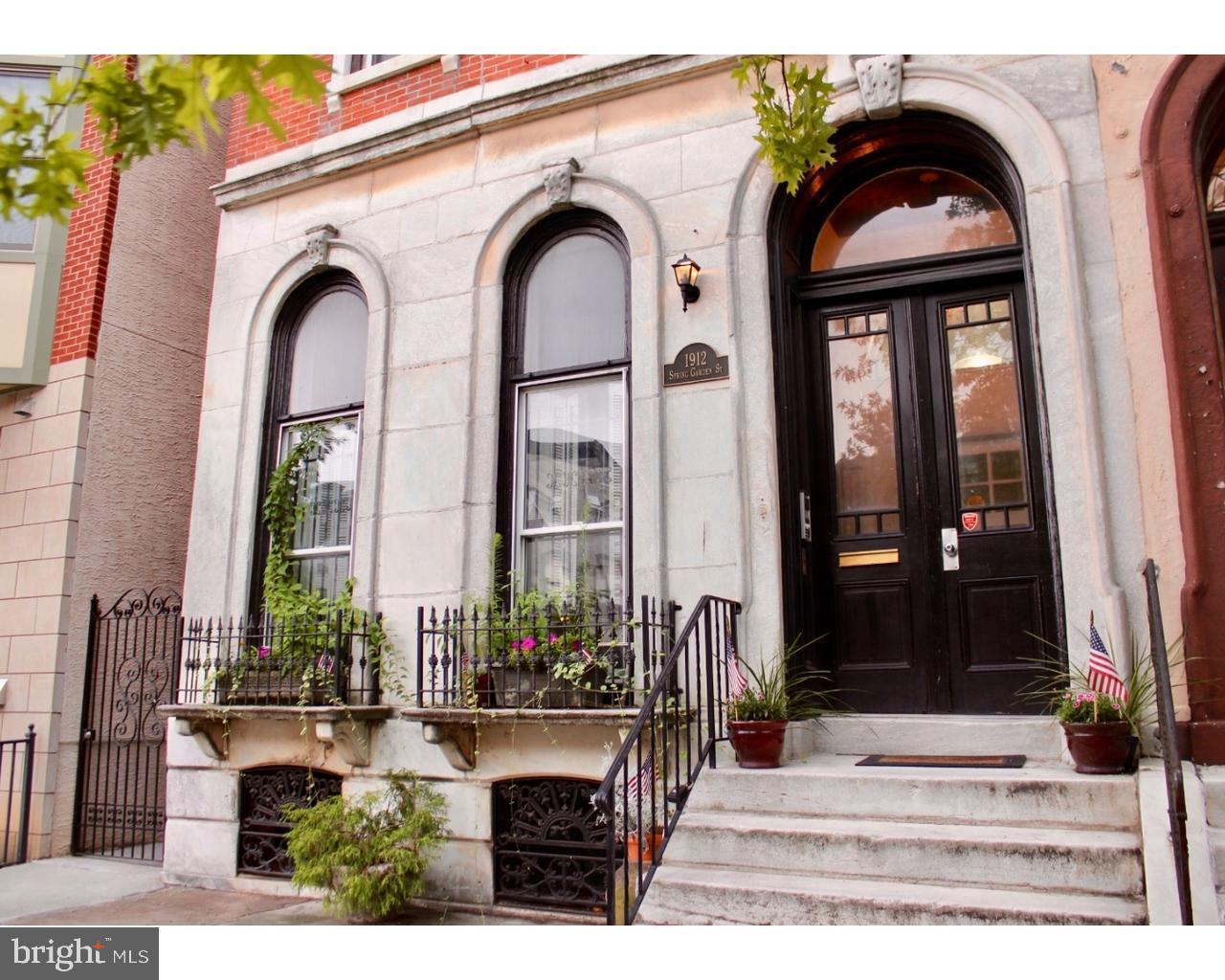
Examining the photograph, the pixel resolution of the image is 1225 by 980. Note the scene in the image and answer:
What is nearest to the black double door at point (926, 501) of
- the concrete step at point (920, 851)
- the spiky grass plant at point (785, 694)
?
the spiky grass plant at point (785, 694)

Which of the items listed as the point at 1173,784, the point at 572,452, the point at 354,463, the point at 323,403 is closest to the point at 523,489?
the point at 572,452

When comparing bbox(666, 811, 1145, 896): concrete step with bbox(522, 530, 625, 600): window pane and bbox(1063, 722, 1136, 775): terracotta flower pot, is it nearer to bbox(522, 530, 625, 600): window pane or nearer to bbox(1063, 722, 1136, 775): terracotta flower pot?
bbox(1063, 722, 1136, 775): terracotta flower pot

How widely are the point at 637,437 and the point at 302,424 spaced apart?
3159 millimetres

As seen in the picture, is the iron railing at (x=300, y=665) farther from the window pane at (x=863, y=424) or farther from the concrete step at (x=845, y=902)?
the window pane at (x=863, y=424)

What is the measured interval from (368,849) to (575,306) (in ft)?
13.1

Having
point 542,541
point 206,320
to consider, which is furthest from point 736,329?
point 206,320

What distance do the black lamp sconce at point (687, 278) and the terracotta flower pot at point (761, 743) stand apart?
2.83 m

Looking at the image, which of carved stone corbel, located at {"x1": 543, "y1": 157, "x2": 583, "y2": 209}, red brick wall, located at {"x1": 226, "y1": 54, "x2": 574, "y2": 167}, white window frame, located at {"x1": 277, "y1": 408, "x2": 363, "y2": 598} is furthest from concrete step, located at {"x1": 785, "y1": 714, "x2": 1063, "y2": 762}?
red brick wall, located at {"x1": 226, "y1": 54, "x2": 574, "y2": 167}

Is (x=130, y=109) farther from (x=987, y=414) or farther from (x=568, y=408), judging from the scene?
(x=987, y=414)

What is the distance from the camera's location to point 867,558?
6.67m

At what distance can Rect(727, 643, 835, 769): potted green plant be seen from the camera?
5645 mm

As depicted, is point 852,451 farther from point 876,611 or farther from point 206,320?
point 206,320

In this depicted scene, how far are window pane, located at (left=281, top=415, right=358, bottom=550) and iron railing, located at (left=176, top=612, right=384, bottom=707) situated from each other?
728 mm

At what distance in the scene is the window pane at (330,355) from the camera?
8.48m
